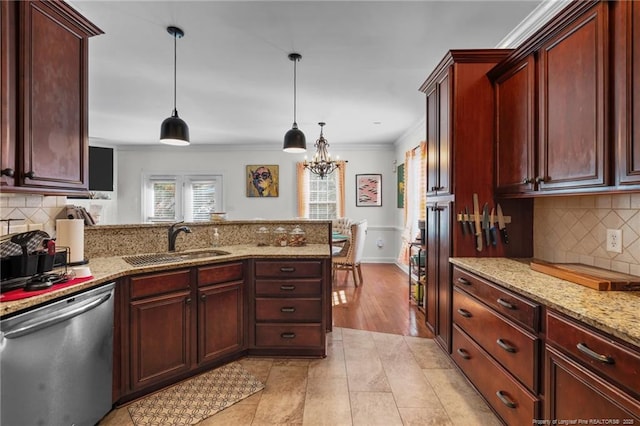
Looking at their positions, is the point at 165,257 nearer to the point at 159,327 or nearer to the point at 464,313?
the point at 159,327

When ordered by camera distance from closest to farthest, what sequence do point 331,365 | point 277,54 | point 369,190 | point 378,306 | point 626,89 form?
point 626,89 → point 331,365 → point 277,54 → point 378,306 → point 369,190

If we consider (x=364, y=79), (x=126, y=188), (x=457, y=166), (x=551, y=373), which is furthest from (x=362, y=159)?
(x=551, y=373)

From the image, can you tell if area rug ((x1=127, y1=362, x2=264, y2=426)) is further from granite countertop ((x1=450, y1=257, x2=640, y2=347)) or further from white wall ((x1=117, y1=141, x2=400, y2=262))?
white wall ((x1=117, y1=141, x2=400, y2=262))

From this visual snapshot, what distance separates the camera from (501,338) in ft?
5.65

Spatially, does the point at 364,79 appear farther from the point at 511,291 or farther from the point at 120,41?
the point at 511,291

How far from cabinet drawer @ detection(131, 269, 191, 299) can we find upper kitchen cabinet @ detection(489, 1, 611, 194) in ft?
7.70

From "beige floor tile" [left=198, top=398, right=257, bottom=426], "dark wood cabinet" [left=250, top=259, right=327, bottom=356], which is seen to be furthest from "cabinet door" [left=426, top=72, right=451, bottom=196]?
"beige floor tile" [left=198, top=398, right=257, bottom=426]

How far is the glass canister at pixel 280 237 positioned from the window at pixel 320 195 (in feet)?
11.9

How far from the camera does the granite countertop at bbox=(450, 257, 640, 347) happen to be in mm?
1088

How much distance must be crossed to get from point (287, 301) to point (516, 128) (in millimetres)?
2085

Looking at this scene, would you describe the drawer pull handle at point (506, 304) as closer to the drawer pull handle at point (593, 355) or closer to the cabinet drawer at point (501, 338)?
the cabinet drawer at point (501, 338)

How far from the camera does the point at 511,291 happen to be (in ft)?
5.41

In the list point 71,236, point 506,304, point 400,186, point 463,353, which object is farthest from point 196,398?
point 400,186

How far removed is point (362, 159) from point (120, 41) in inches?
195
